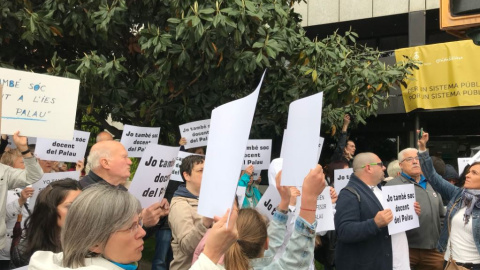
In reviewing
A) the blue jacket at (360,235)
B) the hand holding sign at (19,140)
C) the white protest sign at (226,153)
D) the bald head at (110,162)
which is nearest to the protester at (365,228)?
the blue jacket at (360,235)

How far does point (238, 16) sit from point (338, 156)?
9.93 feet

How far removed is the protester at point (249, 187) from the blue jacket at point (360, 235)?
3.36ft

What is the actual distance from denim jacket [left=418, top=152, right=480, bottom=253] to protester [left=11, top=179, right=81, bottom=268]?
12.4 ft

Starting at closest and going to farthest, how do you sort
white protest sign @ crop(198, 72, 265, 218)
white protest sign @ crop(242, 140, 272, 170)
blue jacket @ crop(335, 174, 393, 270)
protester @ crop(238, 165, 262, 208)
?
1. white protest sign @ crop(198, 72, 265, 218)
2. blue jacket @ crop(335, 174, 393, 270)
3. protester @ crop(238, 165, 262, 208)
4. white protest sign @ crop(242, 140, 272, 170)

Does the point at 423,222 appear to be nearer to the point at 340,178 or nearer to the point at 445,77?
the point at 340,178

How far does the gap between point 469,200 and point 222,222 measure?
175 inches

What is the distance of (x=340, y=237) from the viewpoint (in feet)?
18.4

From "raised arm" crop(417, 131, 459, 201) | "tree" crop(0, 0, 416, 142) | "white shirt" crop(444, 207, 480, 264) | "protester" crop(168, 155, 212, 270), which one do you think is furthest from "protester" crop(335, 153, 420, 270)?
"tree" crop(0, 0, 416, 142)

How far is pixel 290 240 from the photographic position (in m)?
2.95

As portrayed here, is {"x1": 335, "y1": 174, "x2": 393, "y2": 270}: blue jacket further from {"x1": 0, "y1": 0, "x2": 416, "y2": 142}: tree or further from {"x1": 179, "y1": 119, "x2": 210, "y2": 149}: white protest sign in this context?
{"x1": 179, "y1": 119, "x2": 210, "y2": 149}: white protest sign

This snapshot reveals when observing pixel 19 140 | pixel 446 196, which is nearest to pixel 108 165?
pixel 19 140

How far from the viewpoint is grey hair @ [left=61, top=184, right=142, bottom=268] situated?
2.38 m

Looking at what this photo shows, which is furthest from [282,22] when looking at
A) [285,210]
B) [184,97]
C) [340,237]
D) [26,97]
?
[285,210]

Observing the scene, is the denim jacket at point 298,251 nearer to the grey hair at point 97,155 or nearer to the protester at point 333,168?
the grey hair at point 97,155
